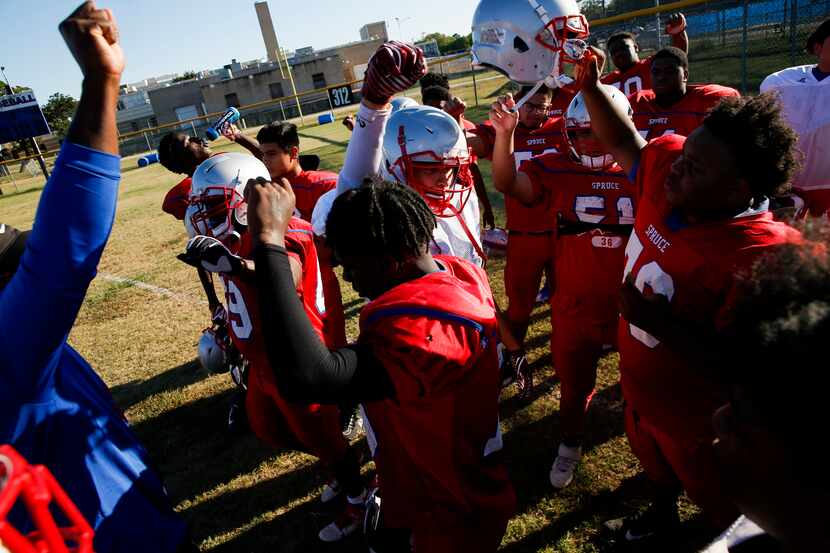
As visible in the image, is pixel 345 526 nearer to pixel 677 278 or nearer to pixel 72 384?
pixel 72 384

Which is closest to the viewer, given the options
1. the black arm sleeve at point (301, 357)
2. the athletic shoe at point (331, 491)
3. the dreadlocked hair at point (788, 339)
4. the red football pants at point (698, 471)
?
the dreadlocked hair at point (788, 339)

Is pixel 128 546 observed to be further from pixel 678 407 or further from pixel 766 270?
pixel 678 407

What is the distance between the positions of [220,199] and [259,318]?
65cm

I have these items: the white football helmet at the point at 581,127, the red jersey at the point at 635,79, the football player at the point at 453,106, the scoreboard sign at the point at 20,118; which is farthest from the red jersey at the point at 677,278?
the scoreboard sign at the point at 20,118

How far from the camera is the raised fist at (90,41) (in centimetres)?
116

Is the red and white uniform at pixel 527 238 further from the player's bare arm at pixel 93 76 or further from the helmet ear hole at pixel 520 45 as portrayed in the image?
the player's bare arm at pixel 93 76

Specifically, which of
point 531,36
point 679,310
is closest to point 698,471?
point 679,310

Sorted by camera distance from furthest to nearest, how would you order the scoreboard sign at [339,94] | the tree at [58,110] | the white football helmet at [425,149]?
the tree at [58,110], the scoreboard sign at [339,94], the white football helmet at [425,149]

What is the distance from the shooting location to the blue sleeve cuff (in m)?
1.11

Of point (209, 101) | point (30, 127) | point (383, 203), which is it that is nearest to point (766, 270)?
point (383, 203)

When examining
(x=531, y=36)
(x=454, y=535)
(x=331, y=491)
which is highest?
(x=531, y=36)

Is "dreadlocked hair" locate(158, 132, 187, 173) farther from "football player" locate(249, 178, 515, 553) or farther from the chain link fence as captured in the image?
the chain link fence

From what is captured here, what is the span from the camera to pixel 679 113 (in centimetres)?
402

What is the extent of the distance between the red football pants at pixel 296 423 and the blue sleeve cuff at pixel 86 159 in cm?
175
